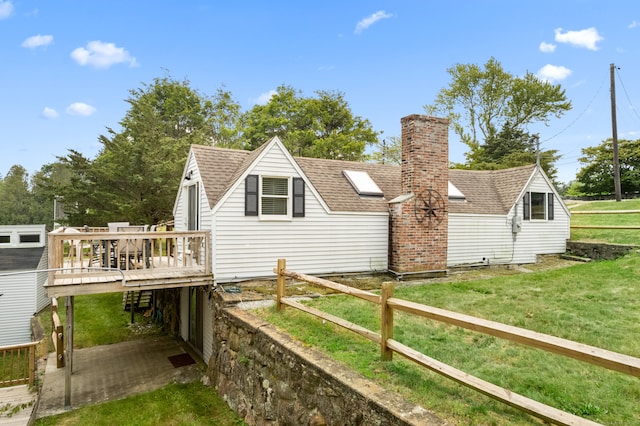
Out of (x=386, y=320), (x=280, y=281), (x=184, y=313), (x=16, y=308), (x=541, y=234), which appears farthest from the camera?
(x=16, y=308)

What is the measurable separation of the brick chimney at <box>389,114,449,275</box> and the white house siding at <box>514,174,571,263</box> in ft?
14.1

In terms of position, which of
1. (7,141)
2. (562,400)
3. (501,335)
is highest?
(7,141)

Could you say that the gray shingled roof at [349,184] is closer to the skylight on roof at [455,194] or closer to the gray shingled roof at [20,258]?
the skylight on roof at [455,194]

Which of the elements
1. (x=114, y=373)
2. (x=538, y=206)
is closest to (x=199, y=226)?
(x=114, y=373)

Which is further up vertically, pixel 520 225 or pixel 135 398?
pixel 520 225

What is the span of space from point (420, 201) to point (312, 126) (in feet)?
74.6

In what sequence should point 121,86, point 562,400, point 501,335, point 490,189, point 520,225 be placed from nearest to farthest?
point 501,335
point 562,400
point 520,225
point 490,189
point 121,86

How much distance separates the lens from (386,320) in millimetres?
4195

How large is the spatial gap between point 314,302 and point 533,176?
35.6 feet

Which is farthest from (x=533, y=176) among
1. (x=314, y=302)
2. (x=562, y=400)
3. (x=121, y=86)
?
(x=121, y=86)

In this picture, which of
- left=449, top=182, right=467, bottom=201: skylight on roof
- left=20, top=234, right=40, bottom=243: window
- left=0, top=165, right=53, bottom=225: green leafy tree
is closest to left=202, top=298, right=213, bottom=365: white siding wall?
left=449, top=182, right=467, bottom=201: skylight on roof

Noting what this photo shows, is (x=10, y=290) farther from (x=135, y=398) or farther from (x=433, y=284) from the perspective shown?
(x=433, y=284)

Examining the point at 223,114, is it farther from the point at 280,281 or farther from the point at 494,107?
the point at 280,281

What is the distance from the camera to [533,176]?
522 inches
